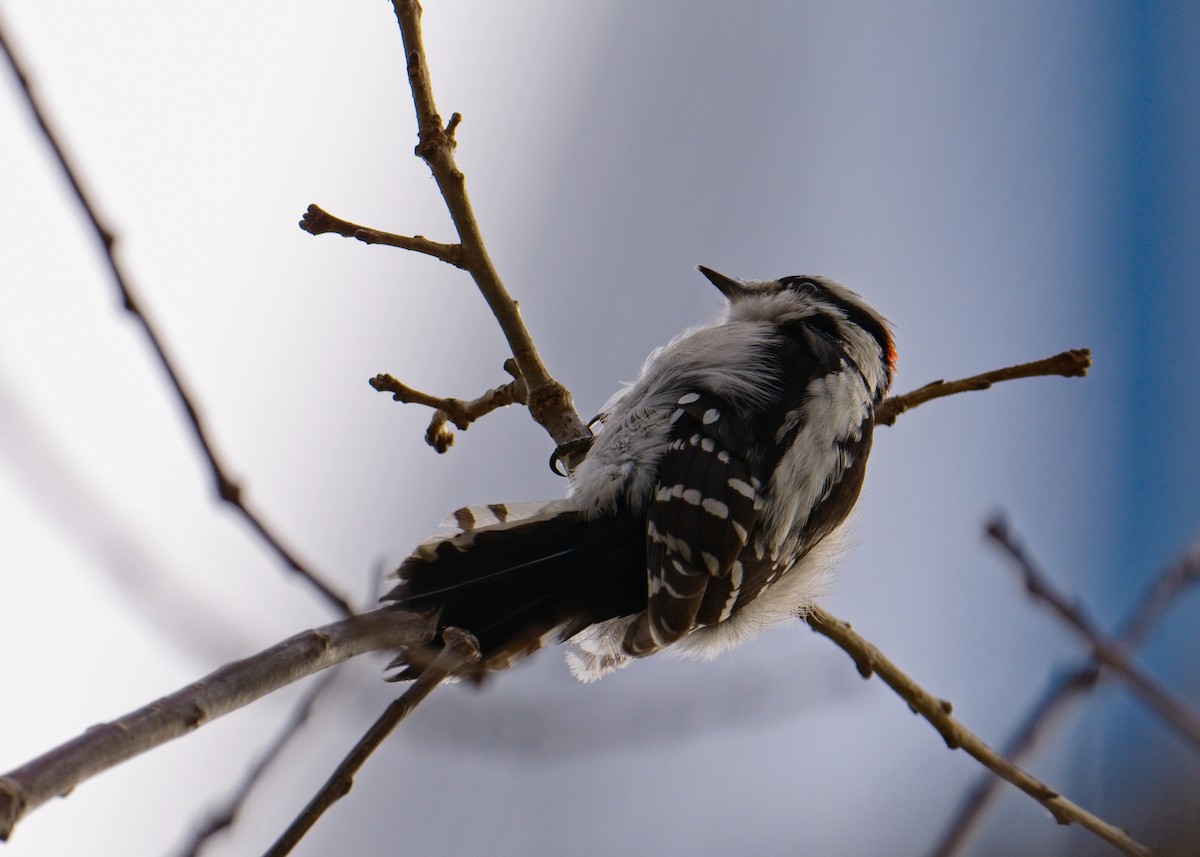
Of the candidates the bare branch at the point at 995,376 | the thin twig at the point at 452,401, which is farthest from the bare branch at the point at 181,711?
the bare branch at the point at 995,376

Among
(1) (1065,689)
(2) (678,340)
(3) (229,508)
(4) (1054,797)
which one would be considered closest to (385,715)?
(3) (229,508)

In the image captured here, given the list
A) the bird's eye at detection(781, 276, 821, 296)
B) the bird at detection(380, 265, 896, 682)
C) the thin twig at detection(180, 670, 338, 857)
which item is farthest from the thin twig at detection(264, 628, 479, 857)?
the bird's eye at detection(781, 276, 821, 296)

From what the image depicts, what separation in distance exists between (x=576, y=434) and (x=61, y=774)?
57.8 inches

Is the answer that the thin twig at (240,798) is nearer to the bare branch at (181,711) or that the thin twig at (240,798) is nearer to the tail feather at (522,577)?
the bare branch at (181,711)

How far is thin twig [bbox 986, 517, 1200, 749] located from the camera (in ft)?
2.71

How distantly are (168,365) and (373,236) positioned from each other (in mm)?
953

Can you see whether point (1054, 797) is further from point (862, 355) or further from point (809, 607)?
point (862, 355)

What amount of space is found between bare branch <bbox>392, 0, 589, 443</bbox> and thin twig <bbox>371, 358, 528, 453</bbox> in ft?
0.17

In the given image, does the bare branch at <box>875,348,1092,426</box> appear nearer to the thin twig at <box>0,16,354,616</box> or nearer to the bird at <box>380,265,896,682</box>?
the bird at <box>380,265,896,682</box>

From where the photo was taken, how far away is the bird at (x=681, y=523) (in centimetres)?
157

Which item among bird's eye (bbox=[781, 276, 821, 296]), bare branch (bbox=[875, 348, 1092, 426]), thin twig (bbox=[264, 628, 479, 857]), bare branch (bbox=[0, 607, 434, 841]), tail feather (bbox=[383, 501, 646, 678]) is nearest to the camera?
bare branch (bbox=[0, 607, 434, 841])

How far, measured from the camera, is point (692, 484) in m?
1.78

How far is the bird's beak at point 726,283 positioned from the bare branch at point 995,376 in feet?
1.94

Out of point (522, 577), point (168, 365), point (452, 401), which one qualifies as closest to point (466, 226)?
point (452, 401)
